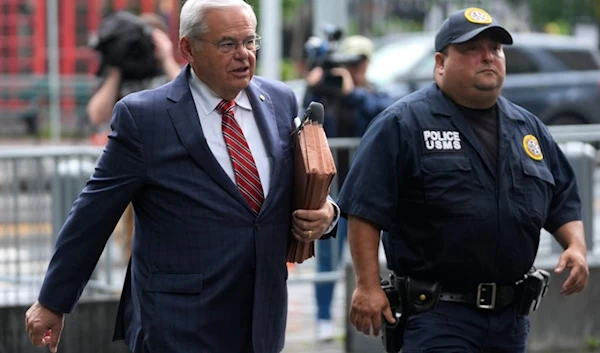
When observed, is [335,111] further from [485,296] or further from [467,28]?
[485,296]

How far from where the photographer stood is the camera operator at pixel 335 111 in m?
7.82

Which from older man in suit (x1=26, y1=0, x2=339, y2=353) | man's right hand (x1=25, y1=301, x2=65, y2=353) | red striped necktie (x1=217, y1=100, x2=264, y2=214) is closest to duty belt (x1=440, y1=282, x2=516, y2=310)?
older man in suit (x1=26, y1=0, x2=339, y2=353)

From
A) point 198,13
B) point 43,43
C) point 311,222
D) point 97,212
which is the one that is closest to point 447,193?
point 311,222

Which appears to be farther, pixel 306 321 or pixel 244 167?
pixel 306 321

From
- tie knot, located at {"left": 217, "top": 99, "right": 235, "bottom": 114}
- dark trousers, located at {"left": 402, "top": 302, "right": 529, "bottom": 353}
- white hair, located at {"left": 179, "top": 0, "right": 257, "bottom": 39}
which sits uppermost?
white hair, located at {"left": 179, "top": 0, "right": 257, "bottom": 39}

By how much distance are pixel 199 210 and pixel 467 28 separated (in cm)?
136

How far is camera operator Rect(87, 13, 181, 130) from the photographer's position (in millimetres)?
7020

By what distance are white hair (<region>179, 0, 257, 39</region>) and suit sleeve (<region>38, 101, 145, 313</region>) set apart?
317 mm

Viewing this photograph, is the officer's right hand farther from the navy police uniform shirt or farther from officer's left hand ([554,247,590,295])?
officer's left hand ([554,247,590,295])

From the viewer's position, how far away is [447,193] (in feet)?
Result: 14.5

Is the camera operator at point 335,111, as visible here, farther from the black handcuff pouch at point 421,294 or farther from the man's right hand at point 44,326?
the man's right hand at point 44,326

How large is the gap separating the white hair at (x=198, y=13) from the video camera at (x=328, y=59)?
4.08 m

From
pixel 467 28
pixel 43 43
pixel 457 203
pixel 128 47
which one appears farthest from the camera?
pixel 43 43

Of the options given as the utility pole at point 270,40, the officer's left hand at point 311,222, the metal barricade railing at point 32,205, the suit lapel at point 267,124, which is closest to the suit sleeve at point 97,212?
the suit lapel at point 267,124
